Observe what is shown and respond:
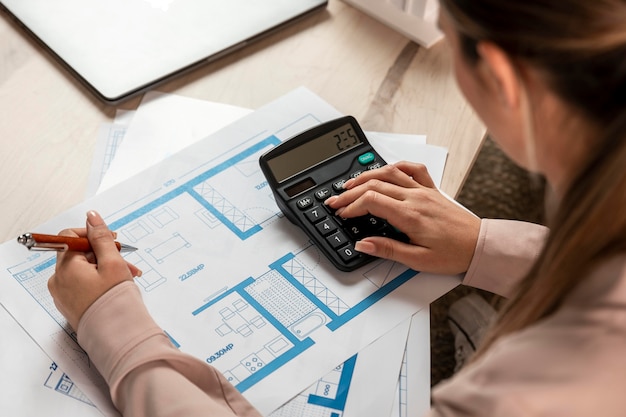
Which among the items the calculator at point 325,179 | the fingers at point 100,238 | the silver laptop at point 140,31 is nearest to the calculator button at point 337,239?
the calculator at point 325,179

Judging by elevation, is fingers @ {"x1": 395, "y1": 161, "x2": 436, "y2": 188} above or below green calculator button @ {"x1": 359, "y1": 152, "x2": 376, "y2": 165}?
below

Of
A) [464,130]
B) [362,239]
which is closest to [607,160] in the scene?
[362,239]

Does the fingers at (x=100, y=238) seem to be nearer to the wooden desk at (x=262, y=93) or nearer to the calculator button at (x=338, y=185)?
the wooden desk at (x=262, y=93)

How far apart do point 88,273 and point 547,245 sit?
0.40 metres

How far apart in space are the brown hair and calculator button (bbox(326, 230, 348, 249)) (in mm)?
239

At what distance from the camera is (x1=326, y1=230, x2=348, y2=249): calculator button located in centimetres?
73

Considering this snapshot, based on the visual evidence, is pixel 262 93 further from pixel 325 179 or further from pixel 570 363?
pixel 570 363

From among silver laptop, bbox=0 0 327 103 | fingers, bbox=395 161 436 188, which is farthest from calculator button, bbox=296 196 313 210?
silver laptop, bbox=0 0 327 103

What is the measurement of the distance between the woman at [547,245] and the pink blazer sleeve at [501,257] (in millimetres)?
154

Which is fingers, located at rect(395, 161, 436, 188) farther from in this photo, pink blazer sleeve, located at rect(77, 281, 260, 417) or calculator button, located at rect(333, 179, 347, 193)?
pink blazer sleeve, located at rect(77, 281, 260, 417)

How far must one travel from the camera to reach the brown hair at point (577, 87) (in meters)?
0.42

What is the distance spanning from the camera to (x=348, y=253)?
723 millimetres

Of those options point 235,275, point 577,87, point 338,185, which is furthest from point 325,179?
point 577,87

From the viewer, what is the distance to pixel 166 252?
73 cm
